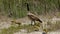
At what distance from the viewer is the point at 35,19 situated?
36.6 ft

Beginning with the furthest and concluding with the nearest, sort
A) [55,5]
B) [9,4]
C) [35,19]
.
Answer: [55,5]
[9,4]
[35,19]

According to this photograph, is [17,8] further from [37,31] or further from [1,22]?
[37,31]

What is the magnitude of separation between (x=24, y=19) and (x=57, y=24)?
2151 millimetres

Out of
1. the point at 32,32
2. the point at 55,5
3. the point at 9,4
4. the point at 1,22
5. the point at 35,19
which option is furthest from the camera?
the point at 55,5

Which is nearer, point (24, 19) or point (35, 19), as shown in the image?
point (35, 19)

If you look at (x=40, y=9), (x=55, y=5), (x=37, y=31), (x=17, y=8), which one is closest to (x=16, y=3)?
(x=17, y=8)

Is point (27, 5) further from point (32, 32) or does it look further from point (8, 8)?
point (32, 32)

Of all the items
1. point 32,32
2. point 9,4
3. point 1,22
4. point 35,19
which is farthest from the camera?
point 9,4

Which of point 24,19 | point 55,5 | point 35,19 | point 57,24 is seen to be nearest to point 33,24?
point 35,19

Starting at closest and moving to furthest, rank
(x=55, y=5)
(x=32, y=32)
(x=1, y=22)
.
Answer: (x=32, y=32) < (x=1, y=22) < (x=55, y=5)

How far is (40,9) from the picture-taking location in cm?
1443

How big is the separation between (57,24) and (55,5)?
3646 mm

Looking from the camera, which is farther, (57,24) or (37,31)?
(57,24)

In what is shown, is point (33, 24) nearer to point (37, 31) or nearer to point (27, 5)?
point (37, 31)
